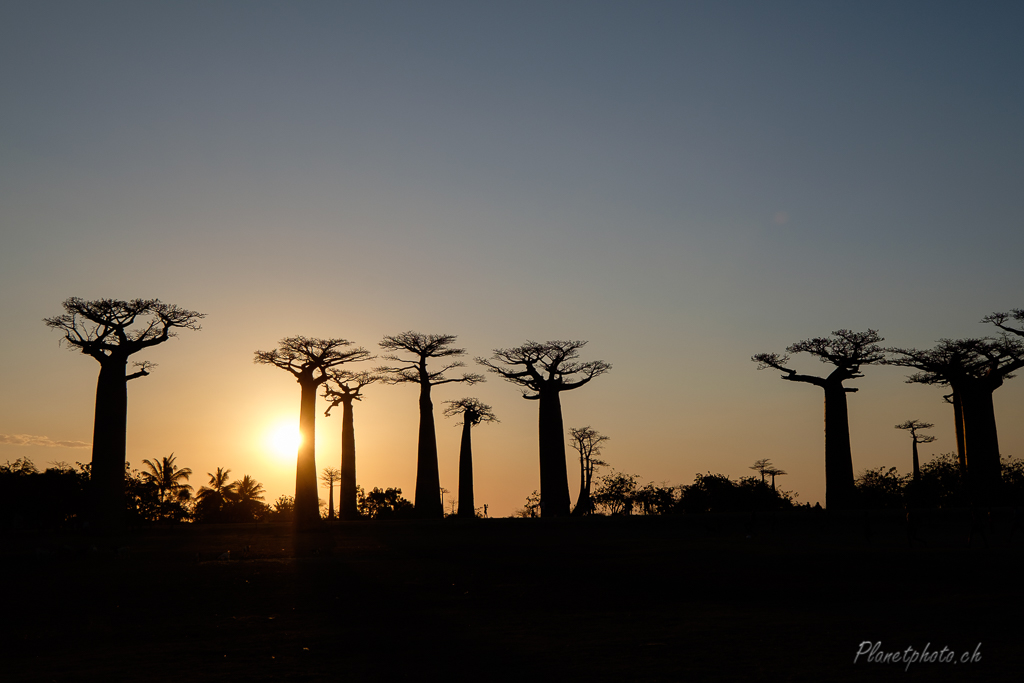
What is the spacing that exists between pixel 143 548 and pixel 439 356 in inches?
801

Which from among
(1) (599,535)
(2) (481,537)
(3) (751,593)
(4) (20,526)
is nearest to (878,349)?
(1) (599,535)

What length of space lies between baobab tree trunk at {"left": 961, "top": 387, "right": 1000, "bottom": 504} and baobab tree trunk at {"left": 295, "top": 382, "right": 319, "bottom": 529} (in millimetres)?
29104

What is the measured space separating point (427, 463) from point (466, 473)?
177 inches

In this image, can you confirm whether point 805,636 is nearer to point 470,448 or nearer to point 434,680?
point 434,680

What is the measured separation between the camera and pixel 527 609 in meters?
13.6

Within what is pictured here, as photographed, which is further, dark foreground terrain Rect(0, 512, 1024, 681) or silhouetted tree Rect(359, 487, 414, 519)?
silhouetted tree Rect(359, 487, 414, 519)

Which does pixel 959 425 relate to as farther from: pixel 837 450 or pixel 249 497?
pixel 249 497

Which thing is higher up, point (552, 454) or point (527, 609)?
point (552, 454)

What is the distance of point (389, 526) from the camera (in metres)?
33.6

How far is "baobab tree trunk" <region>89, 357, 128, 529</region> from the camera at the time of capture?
3198cm

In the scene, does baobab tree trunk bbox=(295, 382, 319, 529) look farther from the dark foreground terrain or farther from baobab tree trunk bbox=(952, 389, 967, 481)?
baobab tree trunk bbox=(952, 389, 967, 481)

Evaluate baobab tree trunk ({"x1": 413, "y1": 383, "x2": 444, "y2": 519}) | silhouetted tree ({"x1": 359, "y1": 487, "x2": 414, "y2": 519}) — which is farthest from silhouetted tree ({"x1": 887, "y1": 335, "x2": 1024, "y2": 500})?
silhouetted tree ({"x1": 359, "y1": 487, "x2": 414, "y2": 519})

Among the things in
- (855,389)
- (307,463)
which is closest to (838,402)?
(855,389)

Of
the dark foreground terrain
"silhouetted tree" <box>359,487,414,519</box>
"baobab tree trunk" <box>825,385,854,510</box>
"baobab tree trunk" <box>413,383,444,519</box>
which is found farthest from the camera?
"silhouetted tree" <box>359,487,414,519</box>
